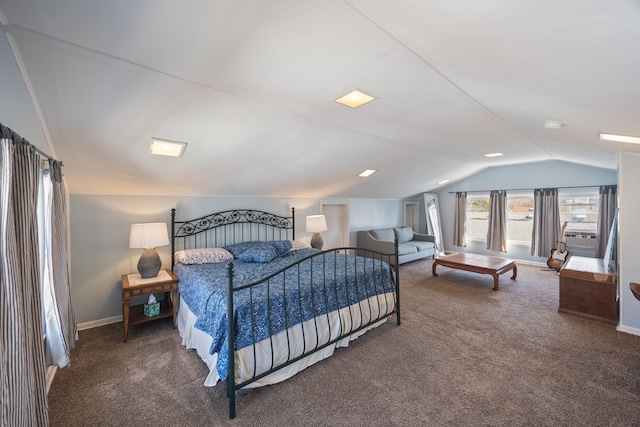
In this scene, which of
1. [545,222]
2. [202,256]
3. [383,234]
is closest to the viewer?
[202,256]

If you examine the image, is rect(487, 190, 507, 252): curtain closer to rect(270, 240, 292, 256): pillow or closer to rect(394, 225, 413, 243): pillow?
rect(394, 225, 413, 243): pillow

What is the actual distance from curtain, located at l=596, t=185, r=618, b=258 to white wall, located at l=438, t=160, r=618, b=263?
0.66 feet

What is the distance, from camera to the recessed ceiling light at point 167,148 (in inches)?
113

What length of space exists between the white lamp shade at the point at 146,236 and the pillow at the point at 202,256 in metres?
0.39

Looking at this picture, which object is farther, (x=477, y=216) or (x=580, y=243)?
(x=477, y=216)

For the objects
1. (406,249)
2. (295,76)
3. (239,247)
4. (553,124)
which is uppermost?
(295,76)

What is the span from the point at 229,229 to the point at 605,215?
732 centimetres

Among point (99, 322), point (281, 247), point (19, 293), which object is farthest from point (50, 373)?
point (281, 247)

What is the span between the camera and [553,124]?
8.73ft

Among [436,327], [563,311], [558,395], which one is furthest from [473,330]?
[563,311]

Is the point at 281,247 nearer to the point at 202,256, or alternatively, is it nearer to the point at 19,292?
the point at 202,256

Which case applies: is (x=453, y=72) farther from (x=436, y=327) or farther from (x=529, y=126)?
(x=436, y=327)

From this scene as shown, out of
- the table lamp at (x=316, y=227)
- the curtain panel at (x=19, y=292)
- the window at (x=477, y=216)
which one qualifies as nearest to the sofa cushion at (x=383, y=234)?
the table lamp at (x=316, y=227)

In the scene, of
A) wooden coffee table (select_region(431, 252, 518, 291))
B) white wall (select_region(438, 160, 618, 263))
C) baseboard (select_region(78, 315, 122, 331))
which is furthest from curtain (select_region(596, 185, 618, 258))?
baseboard (select_region(78, 315, 122, 331))
